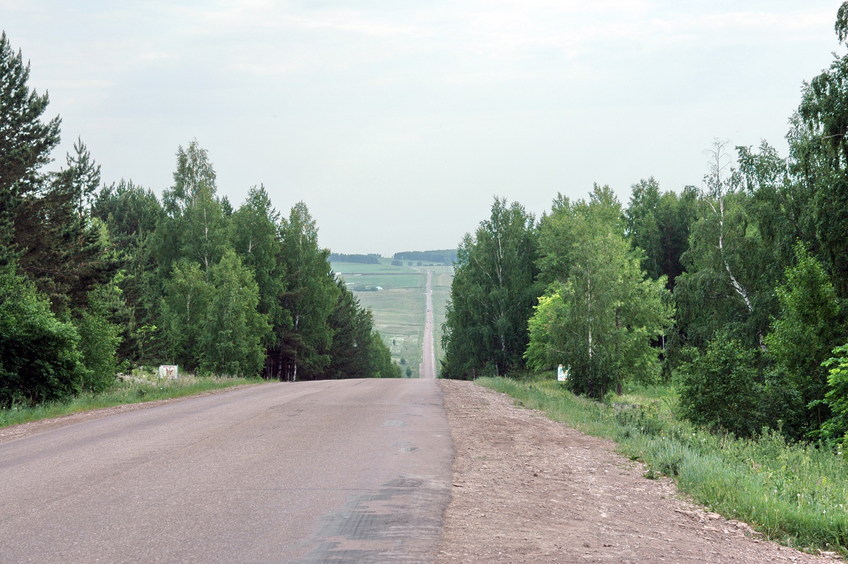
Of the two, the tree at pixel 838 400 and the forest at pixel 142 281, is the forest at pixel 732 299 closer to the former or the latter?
the tree at pixel 838 400

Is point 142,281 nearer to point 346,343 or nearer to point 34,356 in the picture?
point 346,343

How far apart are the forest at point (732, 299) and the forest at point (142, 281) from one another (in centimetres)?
1671

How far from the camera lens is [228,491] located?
8648 mm

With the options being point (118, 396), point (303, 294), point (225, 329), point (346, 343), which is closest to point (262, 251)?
point (303, 294)

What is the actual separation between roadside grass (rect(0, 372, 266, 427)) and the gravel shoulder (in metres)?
11.4

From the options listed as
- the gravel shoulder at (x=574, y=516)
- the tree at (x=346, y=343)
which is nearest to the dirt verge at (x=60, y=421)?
the gravel shoulder at (x=574, y=516)

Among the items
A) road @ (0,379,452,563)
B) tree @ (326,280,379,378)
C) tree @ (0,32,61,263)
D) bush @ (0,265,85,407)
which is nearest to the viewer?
road @ (0,379,452,563)

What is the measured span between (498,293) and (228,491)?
2274 inches

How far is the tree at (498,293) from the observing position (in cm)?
6675

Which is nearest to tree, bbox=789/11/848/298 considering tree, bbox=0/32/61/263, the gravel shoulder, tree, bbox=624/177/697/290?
the gravel shoulder

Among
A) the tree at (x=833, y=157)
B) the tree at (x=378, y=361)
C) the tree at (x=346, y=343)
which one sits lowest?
the tree at (x=378, y=361)

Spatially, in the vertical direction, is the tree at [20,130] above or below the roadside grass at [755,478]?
above

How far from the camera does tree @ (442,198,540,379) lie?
6675 centimetres

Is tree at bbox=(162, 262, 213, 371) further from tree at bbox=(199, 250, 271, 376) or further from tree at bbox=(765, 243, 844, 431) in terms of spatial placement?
tree at bbox=(765, 243, 844, 431)
